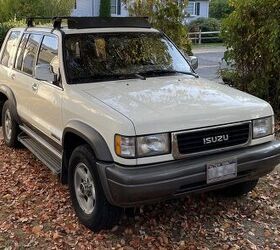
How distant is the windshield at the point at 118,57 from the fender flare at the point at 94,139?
665 mm

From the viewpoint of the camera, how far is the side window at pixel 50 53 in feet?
16.3

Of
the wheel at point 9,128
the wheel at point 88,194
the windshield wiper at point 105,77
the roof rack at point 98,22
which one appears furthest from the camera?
the wheel at point 9,128

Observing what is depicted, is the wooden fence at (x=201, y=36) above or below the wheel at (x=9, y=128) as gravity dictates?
above

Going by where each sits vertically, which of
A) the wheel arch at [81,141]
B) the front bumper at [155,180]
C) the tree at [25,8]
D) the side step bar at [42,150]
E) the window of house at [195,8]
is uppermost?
the window of house at [195,8]

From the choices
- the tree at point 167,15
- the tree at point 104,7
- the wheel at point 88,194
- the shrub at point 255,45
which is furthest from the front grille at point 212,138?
the tree at point 104,7

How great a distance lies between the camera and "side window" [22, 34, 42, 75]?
5709mm

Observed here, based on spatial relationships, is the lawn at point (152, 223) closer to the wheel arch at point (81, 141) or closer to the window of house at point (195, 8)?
the wheel arch at point (81, 141)

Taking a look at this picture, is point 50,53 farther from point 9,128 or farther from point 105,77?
point 9,128

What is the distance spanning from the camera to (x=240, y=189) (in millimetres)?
4887

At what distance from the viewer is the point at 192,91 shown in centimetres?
450

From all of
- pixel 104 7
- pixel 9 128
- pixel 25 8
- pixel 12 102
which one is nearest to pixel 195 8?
pixel 104 7

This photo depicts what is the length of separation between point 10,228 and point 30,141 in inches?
75.3

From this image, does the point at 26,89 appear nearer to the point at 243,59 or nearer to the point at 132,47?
the point at 132,47

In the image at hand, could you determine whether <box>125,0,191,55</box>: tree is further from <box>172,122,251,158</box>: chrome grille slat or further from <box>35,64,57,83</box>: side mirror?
<box>172,122,251,158</box>: chrome grille slat
